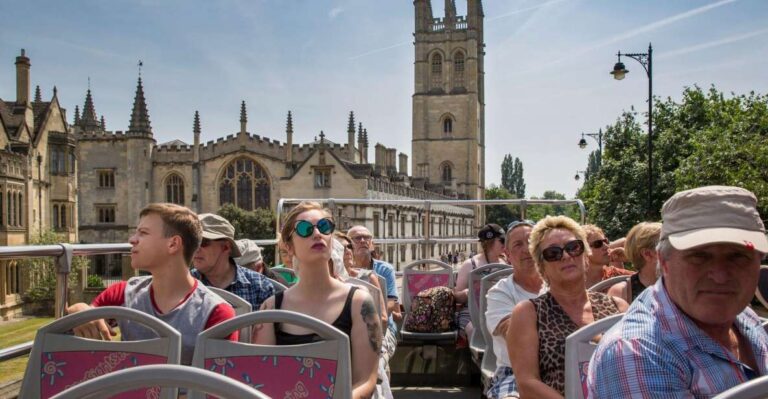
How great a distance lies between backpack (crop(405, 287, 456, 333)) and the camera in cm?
644

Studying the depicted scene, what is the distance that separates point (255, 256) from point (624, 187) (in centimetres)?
2966

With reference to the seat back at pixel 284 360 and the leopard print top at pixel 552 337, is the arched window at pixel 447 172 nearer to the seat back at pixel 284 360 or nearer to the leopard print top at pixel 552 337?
the leopard print top at pixel 552 337

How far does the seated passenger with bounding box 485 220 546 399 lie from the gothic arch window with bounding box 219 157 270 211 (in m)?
55.0

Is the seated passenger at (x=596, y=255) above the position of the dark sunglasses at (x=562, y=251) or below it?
below

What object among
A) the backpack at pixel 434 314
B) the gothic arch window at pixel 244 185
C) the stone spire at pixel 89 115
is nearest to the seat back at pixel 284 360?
the backpack at pixel 434 314

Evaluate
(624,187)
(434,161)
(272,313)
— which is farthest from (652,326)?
(434,161)

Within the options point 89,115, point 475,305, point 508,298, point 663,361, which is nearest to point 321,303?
point 508,298

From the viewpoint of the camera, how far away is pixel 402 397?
5988 millimetres

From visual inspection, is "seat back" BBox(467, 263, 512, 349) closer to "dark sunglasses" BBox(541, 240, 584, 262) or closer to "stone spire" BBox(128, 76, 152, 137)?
"dark sunglasses" BBox(541, 240, 584, 262)

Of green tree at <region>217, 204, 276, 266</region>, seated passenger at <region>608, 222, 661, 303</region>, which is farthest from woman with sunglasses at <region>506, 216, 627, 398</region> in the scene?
green tree at <region>217, 204, 276, 266</region>

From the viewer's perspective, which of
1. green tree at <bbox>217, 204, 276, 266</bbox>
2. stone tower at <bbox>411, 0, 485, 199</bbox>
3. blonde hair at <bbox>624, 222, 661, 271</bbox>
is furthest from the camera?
stone tower at <bbox>411, 0, 485, 199</bbox>

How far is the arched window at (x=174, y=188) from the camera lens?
6047 cm

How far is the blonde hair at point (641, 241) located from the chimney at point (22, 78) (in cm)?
4772

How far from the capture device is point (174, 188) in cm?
6078
